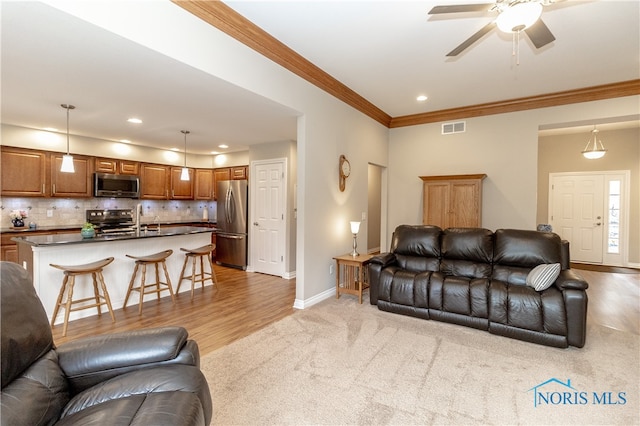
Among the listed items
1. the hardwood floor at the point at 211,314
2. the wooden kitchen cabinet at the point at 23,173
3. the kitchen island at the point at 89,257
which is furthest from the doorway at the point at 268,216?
the wooden kitchen cabinet at the point at 23,173

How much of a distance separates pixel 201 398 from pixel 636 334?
4.14 meters

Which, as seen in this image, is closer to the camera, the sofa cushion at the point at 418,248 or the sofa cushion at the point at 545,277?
the sofa cushion at the point at 545,277

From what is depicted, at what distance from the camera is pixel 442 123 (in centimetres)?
543

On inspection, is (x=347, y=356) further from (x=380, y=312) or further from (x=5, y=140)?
(x=5, y=140)

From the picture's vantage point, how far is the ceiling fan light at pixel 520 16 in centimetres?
192

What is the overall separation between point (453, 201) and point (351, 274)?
6.99ft

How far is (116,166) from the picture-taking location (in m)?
5.91

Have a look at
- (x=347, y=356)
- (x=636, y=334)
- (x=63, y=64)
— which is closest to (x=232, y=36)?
(x=63, y=64)

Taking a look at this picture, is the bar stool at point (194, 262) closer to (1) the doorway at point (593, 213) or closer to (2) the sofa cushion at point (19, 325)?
(2) the sofa cushion at point (19, 325)

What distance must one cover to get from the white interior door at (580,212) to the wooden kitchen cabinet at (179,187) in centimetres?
826

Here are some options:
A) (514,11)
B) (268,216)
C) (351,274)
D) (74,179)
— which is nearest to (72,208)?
(74,179)

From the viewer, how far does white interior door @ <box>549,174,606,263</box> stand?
259 inches

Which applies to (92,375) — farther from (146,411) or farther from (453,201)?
(453,201)

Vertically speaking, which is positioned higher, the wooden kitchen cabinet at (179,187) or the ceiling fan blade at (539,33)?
the ceiling fan blade at (539,33)
